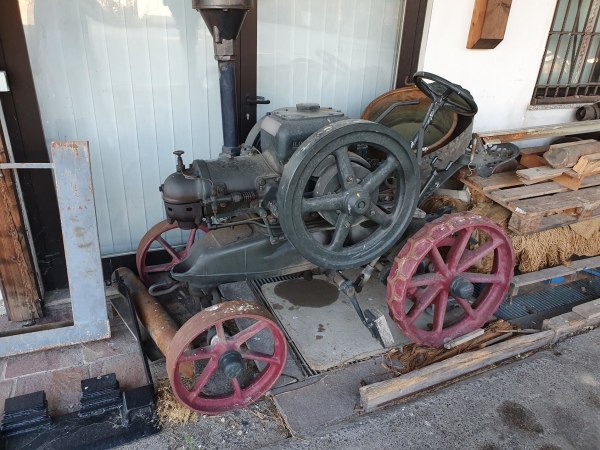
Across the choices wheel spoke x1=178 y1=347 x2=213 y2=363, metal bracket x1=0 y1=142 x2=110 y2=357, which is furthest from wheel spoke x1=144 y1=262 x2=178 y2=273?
wheel spoke x1=178 y1=347 x2=213 y2=363

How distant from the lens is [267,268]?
106 inches

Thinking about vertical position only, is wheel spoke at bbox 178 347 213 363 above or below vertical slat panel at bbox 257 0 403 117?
below

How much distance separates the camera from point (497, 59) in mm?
3852

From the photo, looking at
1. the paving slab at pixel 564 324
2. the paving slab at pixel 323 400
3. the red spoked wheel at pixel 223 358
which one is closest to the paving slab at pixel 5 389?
the red spoked wheel at pixel 223 358

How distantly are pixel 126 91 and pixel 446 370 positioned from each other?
8.81 feet

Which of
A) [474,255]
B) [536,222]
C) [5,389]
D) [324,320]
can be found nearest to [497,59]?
[536,222]

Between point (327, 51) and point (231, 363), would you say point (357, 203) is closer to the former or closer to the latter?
point (231, 363)

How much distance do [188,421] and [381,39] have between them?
302 cm

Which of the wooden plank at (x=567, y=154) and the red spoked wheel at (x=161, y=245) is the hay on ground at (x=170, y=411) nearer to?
the red spoked wheel at (x=161, y=245)

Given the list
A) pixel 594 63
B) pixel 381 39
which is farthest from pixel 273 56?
pixel 594 63

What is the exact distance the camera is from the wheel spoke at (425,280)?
102 inches

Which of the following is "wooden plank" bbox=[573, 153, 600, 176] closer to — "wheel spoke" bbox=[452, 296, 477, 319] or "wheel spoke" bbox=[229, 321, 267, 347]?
"wheel spoke" bbox=[452, 296, 477, 319]

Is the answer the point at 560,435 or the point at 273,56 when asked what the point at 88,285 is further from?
the point at 560,435

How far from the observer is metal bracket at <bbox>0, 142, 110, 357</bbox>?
2438 mm
